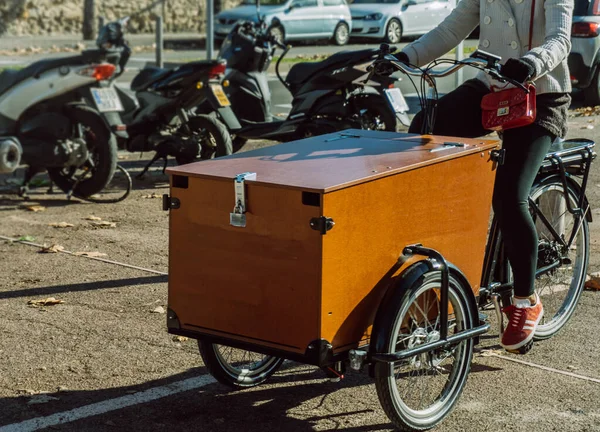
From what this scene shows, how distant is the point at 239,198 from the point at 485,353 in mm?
1771

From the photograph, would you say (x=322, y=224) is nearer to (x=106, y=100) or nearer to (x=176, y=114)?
(x=106, y=100)

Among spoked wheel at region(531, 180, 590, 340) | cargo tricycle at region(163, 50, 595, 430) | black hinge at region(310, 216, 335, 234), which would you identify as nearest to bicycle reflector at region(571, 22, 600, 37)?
spoked wheel at region(531, 180, 590, 340)

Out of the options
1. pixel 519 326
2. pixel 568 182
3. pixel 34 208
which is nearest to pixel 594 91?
pixel 34 208

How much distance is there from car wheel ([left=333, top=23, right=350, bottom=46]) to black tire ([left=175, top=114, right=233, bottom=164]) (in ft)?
61.1

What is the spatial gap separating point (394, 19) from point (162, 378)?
23862mm

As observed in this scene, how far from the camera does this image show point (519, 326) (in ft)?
15.8

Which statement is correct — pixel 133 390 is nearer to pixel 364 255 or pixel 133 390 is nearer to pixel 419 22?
pixel 364 255

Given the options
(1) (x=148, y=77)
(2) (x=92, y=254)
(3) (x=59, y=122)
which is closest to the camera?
(2) (x=92, y=254)

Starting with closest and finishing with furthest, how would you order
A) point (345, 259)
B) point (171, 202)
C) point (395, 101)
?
point (345, 259) < point (171, 202) < point (395, 101)

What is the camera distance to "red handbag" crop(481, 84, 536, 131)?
4648 millimetres

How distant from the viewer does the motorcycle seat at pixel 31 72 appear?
8969 mm

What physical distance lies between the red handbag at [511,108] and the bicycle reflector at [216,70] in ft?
17.7

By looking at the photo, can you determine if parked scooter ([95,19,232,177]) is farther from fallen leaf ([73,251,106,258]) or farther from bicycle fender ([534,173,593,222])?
bicycle fender ([534,173,593,222])

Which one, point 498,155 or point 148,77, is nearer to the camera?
point 498,155
